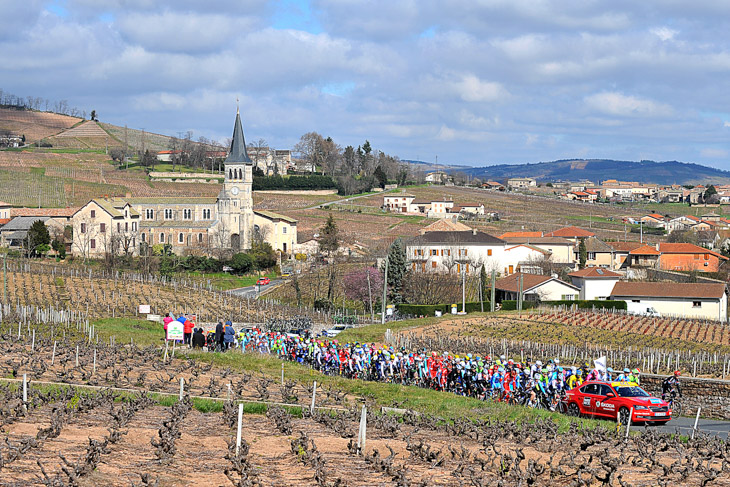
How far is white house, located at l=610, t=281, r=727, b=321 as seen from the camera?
6025 centimetres

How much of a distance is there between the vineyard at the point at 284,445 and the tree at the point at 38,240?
6265cm

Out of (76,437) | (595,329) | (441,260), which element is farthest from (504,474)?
(441,260)

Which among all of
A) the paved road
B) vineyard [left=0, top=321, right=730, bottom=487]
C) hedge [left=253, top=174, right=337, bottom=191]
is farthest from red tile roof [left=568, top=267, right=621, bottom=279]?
hedge [left=253, top=174, right=337, bottom=191]

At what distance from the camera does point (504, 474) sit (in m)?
13.1

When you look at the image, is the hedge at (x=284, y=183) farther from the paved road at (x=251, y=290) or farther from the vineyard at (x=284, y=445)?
the vineyard at (x=284, y=445)

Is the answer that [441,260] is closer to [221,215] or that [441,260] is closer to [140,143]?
[221,215]

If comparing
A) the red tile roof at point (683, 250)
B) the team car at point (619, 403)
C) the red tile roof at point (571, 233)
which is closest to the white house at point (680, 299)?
the red tile roof at point (683, 250)

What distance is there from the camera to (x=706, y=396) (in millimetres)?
25219

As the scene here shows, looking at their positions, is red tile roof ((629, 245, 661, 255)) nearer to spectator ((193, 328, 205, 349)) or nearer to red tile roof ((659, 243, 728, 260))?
red tile roof ((659, 243, 728, 260))

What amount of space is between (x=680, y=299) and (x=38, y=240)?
60.3 meters

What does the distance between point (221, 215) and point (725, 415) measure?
3171 inches

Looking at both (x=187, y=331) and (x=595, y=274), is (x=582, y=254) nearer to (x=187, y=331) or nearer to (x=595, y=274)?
(x=595, y=274)

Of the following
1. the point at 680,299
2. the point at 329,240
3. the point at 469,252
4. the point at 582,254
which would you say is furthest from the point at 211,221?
the point at 680,299

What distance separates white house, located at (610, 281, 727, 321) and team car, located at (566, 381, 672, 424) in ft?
138
